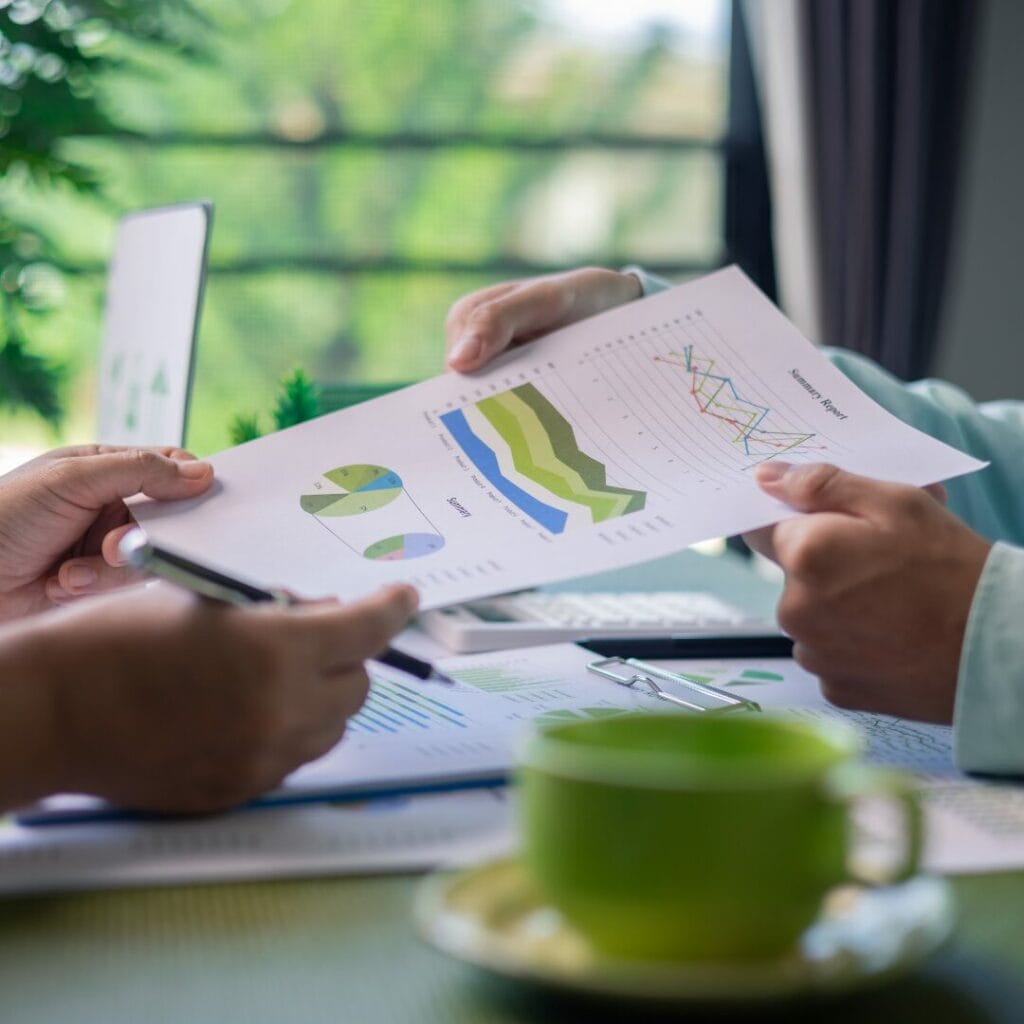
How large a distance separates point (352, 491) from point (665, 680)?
215 mm

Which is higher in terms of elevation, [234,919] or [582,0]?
[582,0]

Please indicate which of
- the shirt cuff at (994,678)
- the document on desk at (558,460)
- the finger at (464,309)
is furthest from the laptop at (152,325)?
the shirt cuff at (994,678)

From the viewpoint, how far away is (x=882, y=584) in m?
0.63

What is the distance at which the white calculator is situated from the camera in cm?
92

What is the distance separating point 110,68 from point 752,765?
2470mm

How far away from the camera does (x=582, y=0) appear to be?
10.3 ft

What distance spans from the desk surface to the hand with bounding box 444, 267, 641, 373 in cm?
49

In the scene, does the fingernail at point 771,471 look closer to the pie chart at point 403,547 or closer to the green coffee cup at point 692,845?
the pie chart at point 403,547

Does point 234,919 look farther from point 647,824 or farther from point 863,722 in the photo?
point 863,722

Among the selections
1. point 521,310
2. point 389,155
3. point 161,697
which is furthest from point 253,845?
point 389,155

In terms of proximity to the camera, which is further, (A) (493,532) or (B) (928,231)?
(B) (928,231)

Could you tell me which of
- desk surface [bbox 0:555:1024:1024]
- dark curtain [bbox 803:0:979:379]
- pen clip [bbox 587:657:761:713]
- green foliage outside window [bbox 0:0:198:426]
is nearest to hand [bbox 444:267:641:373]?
pen clip [bbox 587:657:761:713]

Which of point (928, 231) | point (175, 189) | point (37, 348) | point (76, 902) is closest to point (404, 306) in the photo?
point (175, 189)

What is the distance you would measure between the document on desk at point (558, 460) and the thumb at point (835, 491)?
2 centimetres
